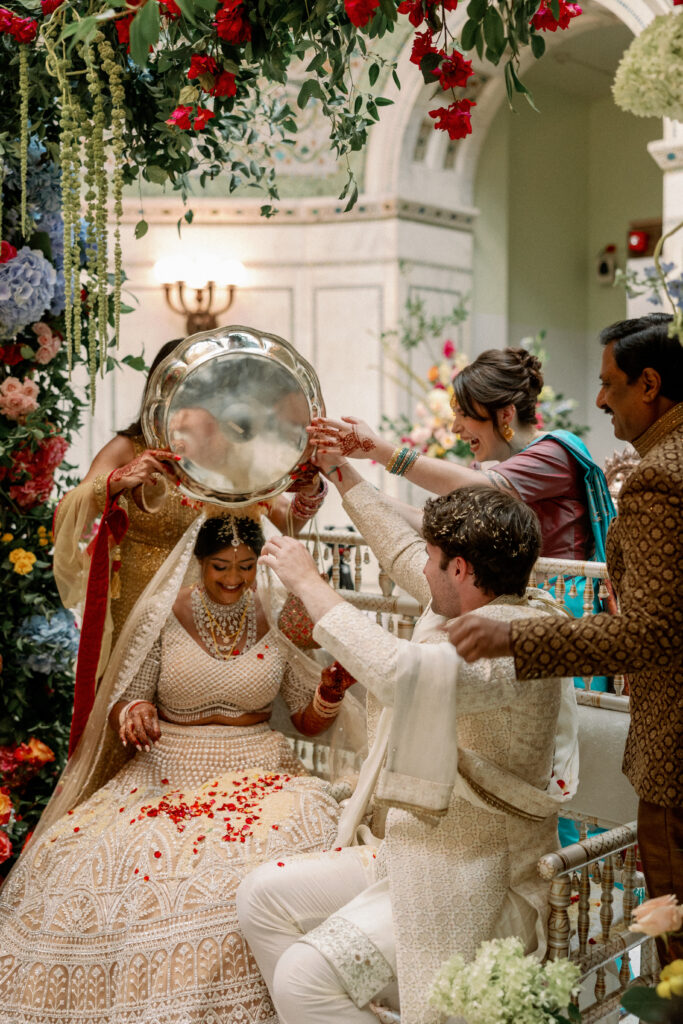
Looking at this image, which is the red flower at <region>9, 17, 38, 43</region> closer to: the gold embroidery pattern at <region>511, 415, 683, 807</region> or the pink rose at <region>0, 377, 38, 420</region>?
the pink rose at <region>0, 377, 38, 420</region>

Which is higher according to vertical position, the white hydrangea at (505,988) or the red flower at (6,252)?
the red flower at (6,252)

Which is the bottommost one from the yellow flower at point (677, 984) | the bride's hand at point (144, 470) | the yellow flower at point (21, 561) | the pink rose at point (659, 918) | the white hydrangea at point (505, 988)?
the white hydrangea at point (505, 988)

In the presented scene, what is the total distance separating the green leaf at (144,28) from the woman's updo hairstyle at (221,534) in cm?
160

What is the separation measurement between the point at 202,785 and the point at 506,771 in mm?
1174

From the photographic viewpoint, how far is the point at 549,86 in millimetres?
8602

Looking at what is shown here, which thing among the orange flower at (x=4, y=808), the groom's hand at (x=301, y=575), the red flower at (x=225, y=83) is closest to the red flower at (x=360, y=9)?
the red flower at (x=225, y=83)

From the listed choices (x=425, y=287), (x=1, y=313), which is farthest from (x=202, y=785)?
(x=425, y=287)

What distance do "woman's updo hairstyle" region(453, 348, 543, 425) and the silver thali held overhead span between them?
0.62 metres

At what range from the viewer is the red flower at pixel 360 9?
1.83 m

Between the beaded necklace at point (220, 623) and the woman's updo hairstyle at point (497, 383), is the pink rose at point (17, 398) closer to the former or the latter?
the beaded necklace at point (220, 623)

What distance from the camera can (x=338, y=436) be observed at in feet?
8.99

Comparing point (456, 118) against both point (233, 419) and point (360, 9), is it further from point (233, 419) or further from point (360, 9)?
point (233, 419)

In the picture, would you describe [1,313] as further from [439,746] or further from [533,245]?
[533,245]

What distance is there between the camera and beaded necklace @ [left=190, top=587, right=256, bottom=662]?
3.29m
